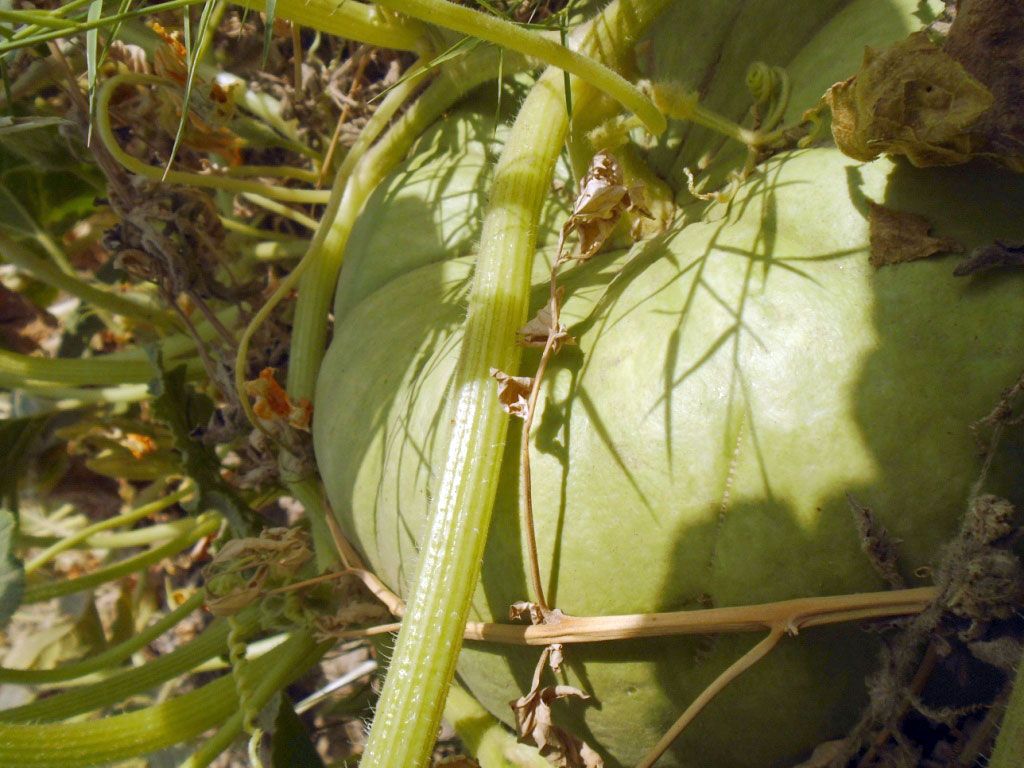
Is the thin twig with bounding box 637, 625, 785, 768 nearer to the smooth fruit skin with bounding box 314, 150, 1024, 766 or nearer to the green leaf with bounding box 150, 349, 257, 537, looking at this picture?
the smooth fruit skin with bounding box 314, 150, 1024, 766

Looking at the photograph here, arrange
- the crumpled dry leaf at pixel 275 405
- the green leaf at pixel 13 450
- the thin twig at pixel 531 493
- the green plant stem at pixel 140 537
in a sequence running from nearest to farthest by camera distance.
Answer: the thin twig at pixel 531 493 → the crumpled dry leaf at pixel 275 405 → the green plant stem at pixel 140 537 → the green leaf at pixel 13 450

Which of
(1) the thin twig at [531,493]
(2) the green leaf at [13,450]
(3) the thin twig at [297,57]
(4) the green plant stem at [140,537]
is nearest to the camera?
(1) the thin twig at [531,493]

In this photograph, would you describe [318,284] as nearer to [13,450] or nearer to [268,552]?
[268,552]

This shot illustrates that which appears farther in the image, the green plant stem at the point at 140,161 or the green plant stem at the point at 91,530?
the green plant stem at the point at 91,530

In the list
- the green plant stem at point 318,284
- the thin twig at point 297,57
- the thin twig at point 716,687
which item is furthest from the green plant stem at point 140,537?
the thin twig at point 716,687

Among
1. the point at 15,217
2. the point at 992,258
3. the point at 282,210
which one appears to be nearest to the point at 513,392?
the point at 992,258

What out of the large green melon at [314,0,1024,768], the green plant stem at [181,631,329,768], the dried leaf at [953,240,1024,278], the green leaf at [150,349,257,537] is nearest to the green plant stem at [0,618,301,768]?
the green plant stem at [181,631,329,768]

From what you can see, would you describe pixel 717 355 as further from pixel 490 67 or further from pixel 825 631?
pixel 490 67

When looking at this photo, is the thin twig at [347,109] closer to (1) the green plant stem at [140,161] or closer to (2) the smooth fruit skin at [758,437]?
(1) the green plant stem at [140,161]
